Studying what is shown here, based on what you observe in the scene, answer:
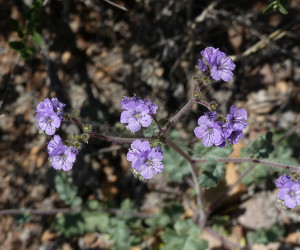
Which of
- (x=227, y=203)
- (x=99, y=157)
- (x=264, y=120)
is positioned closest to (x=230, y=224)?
(x=227, y=203)

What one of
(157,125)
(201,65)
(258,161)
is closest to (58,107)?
(157,125)

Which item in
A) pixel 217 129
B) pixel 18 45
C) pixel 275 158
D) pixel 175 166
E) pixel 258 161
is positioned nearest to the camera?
pixel 217 129

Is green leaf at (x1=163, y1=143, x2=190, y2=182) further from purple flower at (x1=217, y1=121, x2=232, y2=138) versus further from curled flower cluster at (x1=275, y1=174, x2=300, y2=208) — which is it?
purple flower at (x1=217, y1=121, x2=232, y2=138)

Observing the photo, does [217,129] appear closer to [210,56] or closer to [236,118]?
[236,118]

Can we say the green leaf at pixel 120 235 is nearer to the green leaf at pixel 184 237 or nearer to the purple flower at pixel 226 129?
the green leaf at pixel 184 237

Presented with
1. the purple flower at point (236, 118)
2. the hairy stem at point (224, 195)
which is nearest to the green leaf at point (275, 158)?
the hairy stem at point (224, 195)

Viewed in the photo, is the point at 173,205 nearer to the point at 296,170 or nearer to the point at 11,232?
the point at 296,170
